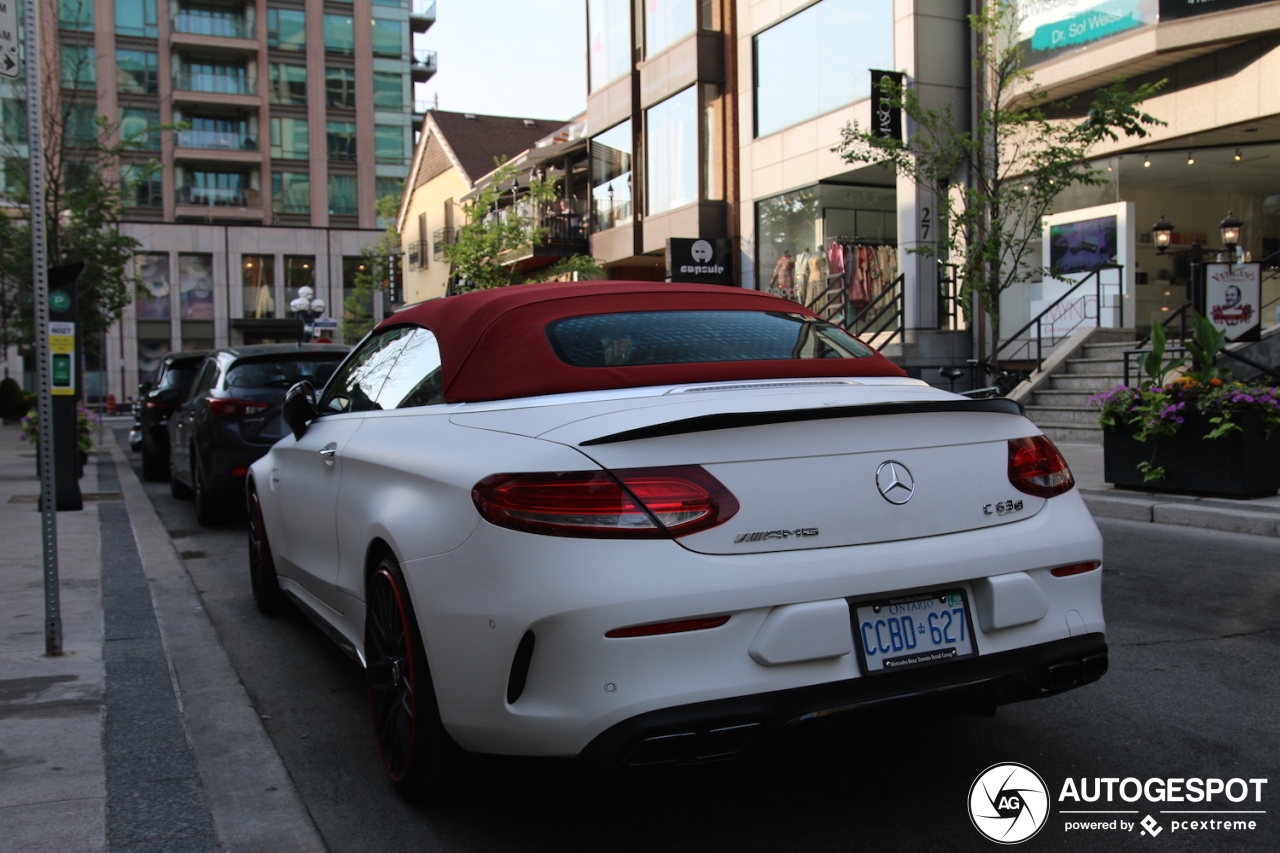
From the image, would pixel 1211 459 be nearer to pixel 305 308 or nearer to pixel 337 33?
pixel 305 308

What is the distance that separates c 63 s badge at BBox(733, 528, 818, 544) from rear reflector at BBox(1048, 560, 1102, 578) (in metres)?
0.79

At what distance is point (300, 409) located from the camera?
4883mm

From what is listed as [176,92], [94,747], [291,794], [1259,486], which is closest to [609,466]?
[291,794]

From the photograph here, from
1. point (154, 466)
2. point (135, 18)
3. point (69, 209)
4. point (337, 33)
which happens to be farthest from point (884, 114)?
point (135, 18)

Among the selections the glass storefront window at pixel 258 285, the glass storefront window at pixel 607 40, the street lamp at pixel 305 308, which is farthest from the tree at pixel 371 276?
the glass storefront window at pixel 607 40

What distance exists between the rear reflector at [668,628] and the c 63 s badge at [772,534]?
0.66ft

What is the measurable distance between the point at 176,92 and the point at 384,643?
6255 centimetres

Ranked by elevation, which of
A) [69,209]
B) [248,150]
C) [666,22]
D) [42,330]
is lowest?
[42,330]

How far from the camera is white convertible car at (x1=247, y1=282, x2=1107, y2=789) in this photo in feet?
8.61

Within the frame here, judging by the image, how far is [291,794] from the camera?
335cm

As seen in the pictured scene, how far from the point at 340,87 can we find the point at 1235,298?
190ft

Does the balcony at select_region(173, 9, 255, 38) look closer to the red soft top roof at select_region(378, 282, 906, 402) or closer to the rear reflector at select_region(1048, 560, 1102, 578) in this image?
the red soft top roof at select_region(378, 282, 906, 402)

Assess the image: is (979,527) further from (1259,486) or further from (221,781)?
(1259,486)

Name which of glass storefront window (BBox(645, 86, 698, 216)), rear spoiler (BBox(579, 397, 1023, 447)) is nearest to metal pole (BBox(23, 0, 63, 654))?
rear spoiler (BBox(579, 397, 1023, 447))
